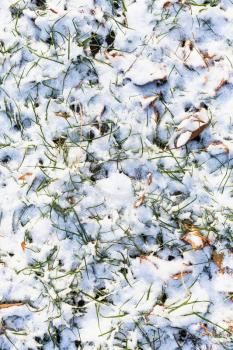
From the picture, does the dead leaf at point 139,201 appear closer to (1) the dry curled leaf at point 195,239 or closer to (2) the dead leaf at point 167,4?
(1) the dry curled leaf at point 195,239

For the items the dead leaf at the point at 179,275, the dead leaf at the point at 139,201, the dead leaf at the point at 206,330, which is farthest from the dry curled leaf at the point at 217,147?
the dead leaf at the point at 206,330

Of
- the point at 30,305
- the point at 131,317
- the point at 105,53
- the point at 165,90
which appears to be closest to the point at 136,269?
the point at 131,317

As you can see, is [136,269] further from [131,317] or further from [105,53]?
[105,53]

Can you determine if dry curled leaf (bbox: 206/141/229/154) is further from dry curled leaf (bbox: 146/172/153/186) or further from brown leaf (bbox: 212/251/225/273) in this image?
brown leaf (bbox: 212/251/225/273)

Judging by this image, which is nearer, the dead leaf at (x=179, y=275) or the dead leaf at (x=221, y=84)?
the dead leaf at (x=179, y=275)

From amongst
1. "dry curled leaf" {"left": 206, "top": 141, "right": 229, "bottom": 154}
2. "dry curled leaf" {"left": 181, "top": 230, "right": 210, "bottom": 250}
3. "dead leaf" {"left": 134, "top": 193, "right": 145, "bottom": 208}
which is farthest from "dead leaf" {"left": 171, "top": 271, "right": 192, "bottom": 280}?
"dry curled leaf" {"left": 206, "top": 141, "right": 229, "bottom": 154}

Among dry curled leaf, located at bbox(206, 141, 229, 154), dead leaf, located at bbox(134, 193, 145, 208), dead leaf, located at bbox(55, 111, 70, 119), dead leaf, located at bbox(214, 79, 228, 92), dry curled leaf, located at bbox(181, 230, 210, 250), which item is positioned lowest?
dry curled leaf, located at bbox(181, 230, 210, 250)

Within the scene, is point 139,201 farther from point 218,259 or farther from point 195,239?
point 218,259
